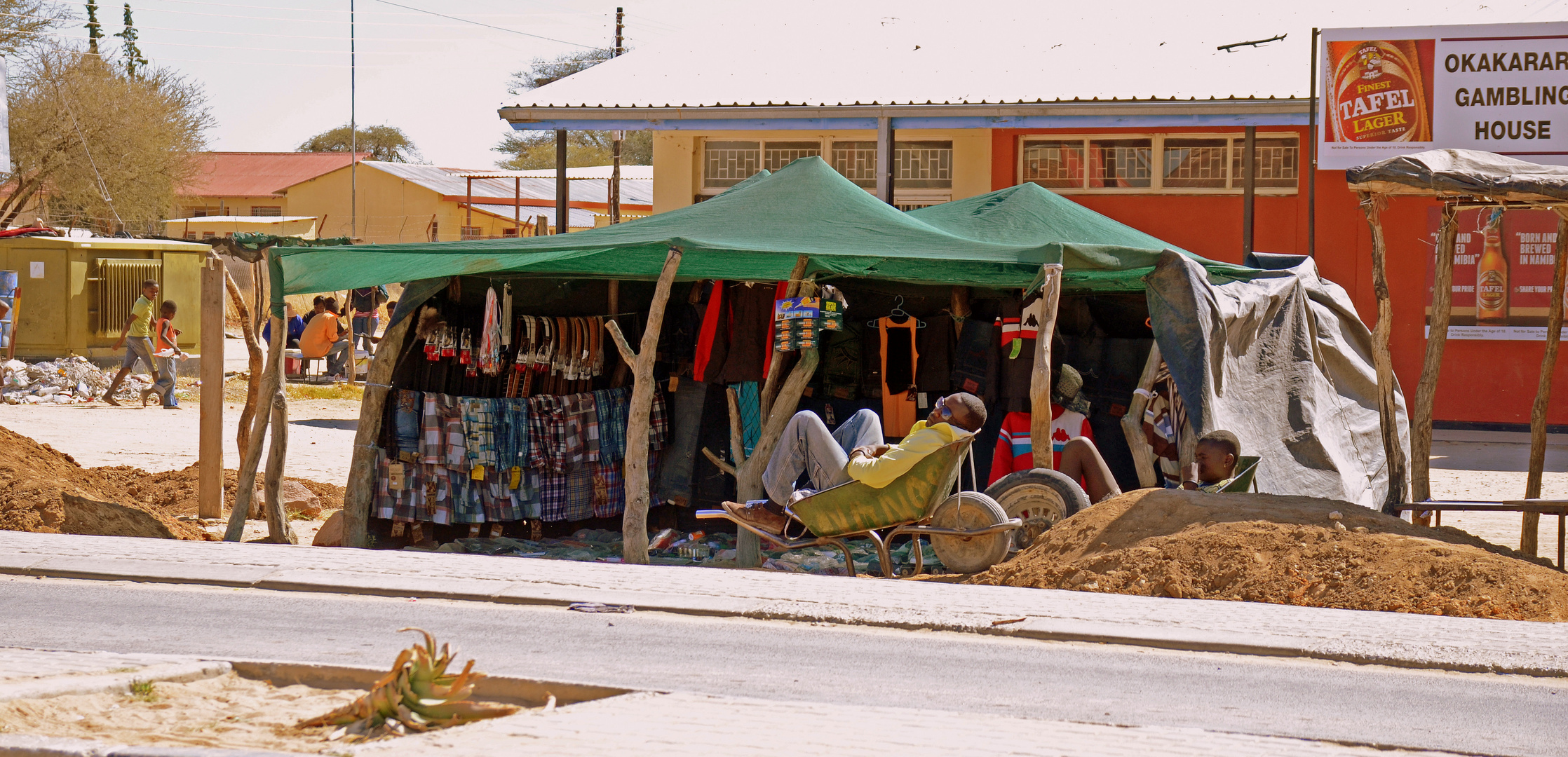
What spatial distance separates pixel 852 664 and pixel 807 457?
10.1ft

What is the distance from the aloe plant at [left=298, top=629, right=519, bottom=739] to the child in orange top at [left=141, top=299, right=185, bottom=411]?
15.0m

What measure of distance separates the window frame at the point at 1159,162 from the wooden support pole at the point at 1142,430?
748 cm

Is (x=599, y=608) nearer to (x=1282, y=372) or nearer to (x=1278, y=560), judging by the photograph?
(x=1278, y=560)

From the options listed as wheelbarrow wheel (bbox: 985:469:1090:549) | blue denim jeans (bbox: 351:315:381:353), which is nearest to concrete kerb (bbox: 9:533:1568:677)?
wheelbarrow wheel (bbox: 985:469:1090:549)

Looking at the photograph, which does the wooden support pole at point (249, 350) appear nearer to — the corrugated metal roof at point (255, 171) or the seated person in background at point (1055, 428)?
the seated person in background at point (1055, 428)

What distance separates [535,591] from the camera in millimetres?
7945

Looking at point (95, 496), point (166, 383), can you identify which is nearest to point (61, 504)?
point (95, 496)

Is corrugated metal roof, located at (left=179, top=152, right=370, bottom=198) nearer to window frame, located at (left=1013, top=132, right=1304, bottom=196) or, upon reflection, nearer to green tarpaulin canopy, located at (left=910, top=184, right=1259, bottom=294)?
window frame, located at (left=1013, top=132, right=1304, bottom=196)

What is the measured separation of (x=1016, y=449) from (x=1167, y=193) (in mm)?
8542

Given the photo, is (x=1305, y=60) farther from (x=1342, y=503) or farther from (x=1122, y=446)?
(x=1342, y=503)

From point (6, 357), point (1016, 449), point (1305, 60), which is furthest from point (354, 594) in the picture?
point (6, 357)

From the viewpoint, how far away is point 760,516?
9352 mm

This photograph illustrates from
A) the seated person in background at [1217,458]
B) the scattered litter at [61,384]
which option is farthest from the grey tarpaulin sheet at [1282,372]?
the scattered litter at [61,384]

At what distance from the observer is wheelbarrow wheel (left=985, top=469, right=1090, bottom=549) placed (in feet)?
29.9
